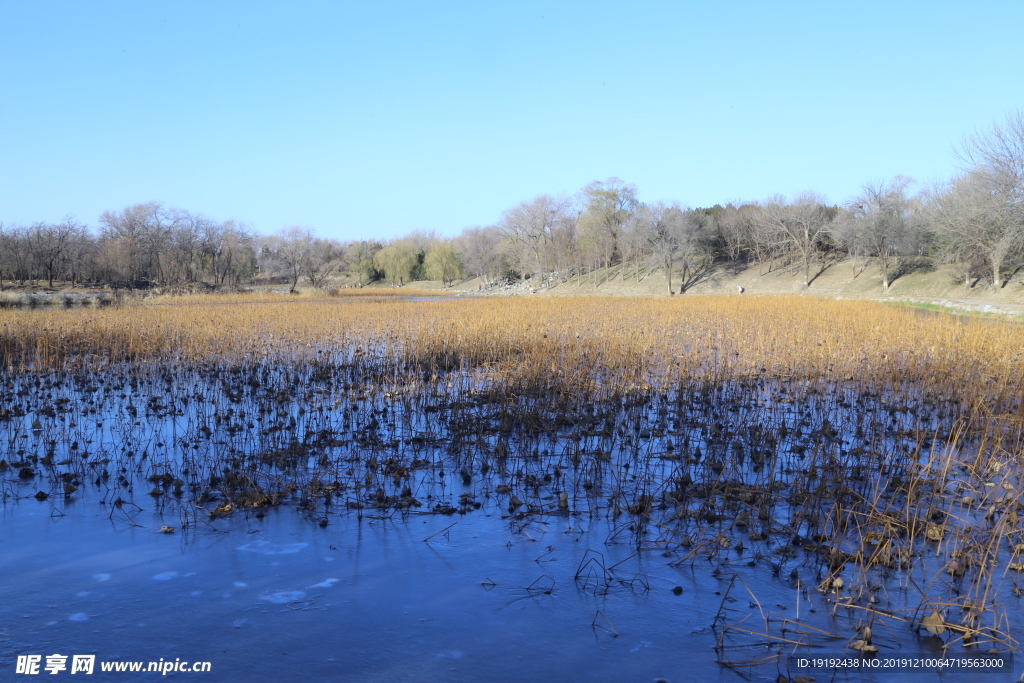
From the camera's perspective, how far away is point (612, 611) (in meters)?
4.00

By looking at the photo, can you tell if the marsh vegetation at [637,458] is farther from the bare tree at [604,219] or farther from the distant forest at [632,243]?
the bare tree at [604,219]

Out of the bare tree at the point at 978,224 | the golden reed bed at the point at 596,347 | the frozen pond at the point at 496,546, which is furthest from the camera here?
the bare tree at the point at 978,224

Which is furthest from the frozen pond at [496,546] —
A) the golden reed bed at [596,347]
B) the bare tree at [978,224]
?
the bare tree at [978,224]

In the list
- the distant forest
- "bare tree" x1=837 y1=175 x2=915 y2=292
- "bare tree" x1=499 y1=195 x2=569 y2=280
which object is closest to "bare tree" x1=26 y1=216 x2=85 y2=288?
the distant forest

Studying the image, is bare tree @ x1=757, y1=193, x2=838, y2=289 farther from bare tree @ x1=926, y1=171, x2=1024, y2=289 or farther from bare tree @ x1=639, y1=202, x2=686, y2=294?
bare tree @ x1=926, y1=171, x2=1024, y2=289

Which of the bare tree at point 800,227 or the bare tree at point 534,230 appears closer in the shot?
the bare tree at point 800,227

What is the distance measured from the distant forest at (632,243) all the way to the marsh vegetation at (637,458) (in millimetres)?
25451

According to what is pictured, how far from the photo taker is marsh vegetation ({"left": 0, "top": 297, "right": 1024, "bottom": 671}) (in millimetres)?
4242

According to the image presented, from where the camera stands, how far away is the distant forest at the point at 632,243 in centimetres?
3498

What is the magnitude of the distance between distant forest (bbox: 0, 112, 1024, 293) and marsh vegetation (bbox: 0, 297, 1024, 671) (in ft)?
83.5

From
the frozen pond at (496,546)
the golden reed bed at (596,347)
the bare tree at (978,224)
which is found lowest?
the frozen pond at (496,546)

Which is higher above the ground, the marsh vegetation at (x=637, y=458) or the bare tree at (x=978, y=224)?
the bare tree at (x=978, y=224)

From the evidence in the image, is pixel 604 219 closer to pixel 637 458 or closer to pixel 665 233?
pixel 665 233

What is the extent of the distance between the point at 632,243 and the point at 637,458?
62.8 meters
